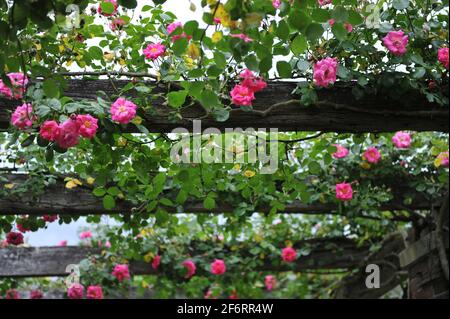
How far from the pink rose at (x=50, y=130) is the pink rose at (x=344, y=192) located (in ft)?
6.13

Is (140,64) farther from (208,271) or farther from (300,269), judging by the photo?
(300,269)

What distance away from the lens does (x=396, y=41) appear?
204 cm

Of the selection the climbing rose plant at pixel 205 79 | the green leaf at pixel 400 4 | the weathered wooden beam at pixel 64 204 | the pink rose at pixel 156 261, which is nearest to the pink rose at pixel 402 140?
the climbing rose plant at pixel 205 79

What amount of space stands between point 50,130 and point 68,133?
5 cm

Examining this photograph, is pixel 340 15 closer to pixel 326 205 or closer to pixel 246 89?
pixel 246 89

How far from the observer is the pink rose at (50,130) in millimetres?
1887

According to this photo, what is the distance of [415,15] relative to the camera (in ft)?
6.99

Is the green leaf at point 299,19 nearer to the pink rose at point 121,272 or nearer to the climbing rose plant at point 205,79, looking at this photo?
the climbing rose plant at point 205,79

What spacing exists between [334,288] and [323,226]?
854 mm

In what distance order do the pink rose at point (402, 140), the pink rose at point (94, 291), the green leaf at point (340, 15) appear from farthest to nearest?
the pink rose at point (94, 291) → the pink rose at point (402, 140) → the green leaf at point (340, 15)

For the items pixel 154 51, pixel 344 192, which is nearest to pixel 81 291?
pixel 344 192

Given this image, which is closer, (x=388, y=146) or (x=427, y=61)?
(x=427, y=61)

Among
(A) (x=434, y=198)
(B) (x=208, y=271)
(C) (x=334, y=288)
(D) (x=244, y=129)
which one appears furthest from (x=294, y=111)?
(C) (x=334, y=288)

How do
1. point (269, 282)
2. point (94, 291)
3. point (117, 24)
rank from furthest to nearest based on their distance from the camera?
point (269, 282) → point (94, 291) → point (117, 24)
